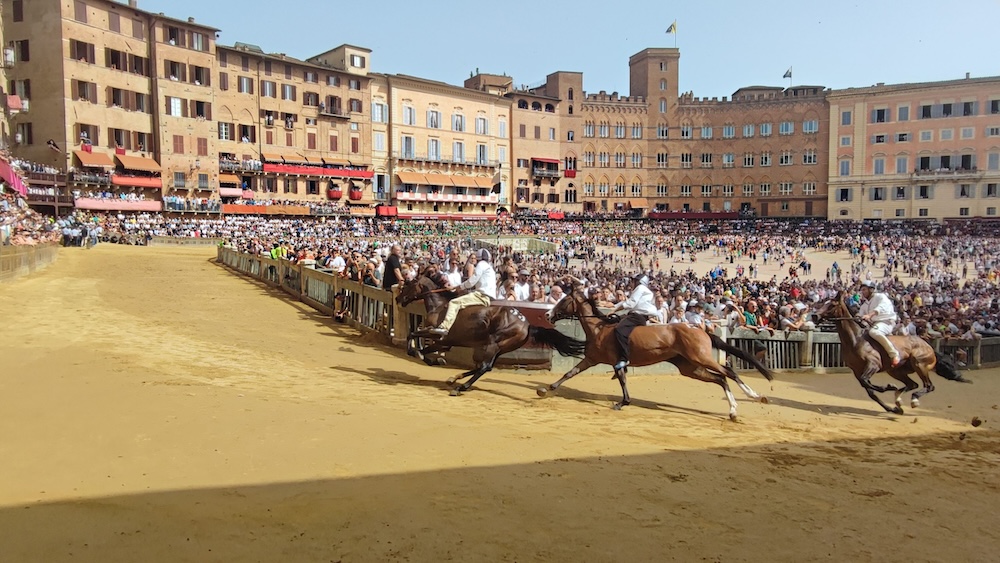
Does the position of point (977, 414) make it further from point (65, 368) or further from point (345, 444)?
point (65, 368)

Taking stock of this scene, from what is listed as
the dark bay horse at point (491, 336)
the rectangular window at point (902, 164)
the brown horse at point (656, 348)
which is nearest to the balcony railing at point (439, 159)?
the rectangular window at point (902, 164)

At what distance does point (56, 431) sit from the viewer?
6.54m

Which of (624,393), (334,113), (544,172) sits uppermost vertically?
(334,113)

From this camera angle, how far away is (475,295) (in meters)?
11.0

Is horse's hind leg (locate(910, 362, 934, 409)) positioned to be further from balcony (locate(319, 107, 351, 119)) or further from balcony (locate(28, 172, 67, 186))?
balcony (locate(319, 107, 351, 119))

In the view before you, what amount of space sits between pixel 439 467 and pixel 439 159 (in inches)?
2646

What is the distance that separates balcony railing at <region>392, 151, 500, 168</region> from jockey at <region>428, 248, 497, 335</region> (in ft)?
193

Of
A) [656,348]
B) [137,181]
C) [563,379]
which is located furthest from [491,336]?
[137,181]

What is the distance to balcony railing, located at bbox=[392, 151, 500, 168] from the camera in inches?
2697

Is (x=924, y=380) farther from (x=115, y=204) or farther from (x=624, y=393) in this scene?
(x=115, y=204)

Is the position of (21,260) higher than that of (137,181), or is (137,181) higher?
(137,181)

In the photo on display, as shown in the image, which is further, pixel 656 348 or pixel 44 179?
pixel 44 179

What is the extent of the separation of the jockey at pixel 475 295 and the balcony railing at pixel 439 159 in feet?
193

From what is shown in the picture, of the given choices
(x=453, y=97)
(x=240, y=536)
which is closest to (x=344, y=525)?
(x=240, y=536)
